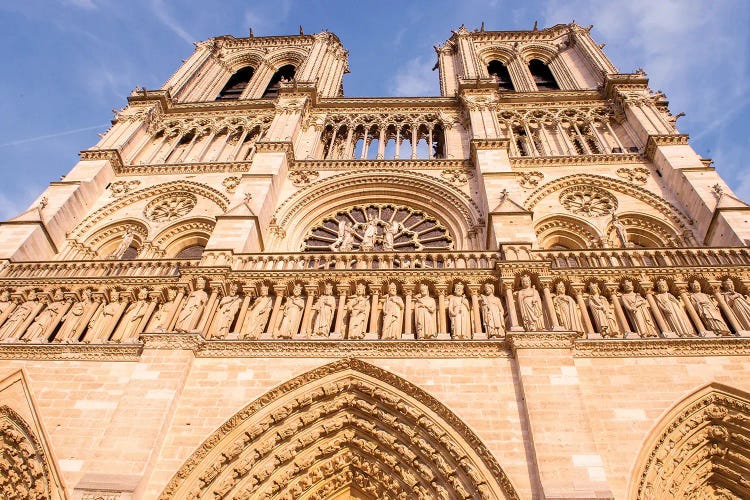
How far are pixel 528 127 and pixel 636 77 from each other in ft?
11.0

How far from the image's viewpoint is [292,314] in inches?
331

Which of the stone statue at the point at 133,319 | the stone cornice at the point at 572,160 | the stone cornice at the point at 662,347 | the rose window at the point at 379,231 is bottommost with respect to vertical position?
the stone cornice at the point at 662,347

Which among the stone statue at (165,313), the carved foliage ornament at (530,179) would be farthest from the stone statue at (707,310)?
the stone statue at (165,313)

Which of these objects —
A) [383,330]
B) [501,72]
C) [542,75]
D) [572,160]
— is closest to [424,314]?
[383,330]

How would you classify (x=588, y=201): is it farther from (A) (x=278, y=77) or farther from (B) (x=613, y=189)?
(A) (x=278, y=77)

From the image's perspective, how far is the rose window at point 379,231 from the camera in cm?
1199

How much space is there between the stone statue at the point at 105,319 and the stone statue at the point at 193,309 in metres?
1.18

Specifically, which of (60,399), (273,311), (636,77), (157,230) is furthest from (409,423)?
(636,77)

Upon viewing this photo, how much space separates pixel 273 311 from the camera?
28.1 ft

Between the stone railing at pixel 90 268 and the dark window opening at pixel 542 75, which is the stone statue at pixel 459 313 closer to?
the stone railing at pixel 90 268

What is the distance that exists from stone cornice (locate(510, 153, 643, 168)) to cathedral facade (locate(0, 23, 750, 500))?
5 cm

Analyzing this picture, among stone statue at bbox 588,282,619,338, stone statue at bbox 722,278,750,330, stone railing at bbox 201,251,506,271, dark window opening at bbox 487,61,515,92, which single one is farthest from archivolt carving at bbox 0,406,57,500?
dark window opening at bbox 487,61,515,92

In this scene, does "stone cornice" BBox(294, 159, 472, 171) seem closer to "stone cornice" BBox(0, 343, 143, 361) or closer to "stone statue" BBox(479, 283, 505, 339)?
"stone statue" BBox(479, 283, 505, 339)

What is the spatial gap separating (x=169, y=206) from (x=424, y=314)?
7818mm
